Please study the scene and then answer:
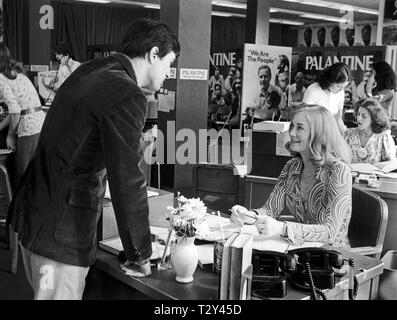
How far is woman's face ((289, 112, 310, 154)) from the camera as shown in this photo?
2404 mm

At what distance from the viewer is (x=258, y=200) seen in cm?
391

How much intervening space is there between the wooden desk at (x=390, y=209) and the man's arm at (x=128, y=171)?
1.87 m

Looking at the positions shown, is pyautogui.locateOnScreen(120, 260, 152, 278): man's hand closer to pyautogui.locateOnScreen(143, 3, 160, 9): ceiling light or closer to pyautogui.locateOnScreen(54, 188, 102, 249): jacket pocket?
pyautogui.locateOnScreen(54, 188, 102, 249): jacket pocket

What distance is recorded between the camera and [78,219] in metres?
1.64

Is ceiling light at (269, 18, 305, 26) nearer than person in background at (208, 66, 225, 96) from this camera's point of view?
No

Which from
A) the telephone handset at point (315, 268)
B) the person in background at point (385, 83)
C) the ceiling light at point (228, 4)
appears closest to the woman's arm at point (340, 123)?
the person in background at point (385, 83)

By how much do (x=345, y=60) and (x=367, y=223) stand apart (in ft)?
20.1

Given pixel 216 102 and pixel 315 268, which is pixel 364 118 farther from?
pixel 216 102

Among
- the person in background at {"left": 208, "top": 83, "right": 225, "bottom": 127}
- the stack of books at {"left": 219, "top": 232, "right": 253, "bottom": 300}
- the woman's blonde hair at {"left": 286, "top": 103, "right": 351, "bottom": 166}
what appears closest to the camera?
the stack of books at {"left": 219, "top": 232, "right": 253, "bottom": 300}

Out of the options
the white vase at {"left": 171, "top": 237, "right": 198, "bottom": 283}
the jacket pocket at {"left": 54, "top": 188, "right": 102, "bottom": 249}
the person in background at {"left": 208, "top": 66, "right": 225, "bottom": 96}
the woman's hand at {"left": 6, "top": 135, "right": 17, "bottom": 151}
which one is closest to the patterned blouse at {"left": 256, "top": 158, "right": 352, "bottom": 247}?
the white vase at {"left": 171, "top": 237, "right": 198, "bottom": 283}

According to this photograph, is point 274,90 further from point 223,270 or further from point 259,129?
point 223,270

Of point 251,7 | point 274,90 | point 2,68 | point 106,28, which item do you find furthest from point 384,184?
point 106,28

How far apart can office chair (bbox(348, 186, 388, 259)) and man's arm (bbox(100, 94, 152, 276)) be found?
3.82ft

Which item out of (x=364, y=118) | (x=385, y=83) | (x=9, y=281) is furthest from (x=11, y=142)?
(x=385, y=83)
